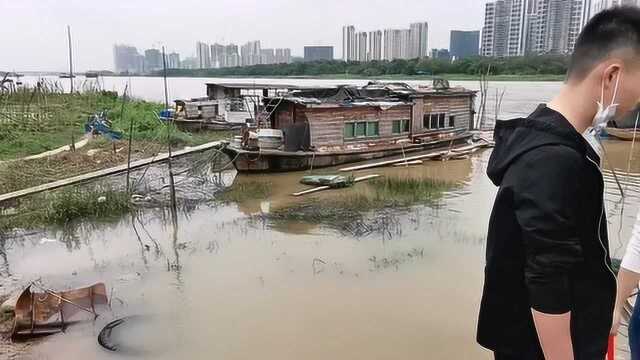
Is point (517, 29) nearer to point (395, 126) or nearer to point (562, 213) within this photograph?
point (395, 126)

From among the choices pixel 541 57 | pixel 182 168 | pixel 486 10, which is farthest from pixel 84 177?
pixel 486 10

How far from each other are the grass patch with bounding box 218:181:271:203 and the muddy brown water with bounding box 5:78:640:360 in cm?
60

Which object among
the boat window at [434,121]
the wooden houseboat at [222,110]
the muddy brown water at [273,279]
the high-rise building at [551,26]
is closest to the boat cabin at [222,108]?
the wooden houseboat at [222,110]

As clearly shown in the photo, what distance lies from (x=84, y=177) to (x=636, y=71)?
10982mm

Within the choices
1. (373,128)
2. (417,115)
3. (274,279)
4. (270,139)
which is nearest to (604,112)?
(274,279)

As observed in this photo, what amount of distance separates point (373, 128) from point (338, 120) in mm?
1607

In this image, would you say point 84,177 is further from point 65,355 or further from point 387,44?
point 387,44

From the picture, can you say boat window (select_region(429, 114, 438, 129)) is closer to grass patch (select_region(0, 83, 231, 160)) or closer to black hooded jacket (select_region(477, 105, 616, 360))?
grass patch (select_region(0, 83, 231, 160))

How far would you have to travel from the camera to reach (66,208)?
900cm

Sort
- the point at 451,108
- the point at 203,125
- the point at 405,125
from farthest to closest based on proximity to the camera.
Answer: the point at 203,125, the point at 451,108, the point at 405,125

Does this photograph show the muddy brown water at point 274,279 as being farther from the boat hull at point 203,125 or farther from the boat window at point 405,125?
the boat hull at point 203,125

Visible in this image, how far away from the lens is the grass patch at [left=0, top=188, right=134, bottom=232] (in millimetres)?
8750

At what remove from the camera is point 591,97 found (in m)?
1.23

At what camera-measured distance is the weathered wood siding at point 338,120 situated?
46.3 feet
